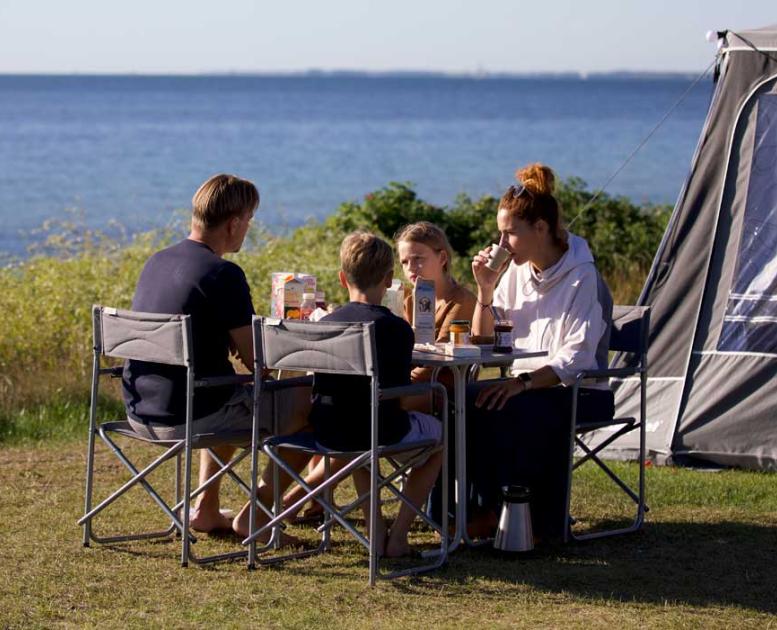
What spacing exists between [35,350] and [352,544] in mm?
3997

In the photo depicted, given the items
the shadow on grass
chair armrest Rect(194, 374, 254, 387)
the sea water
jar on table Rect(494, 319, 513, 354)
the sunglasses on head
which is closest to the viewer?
the shadow on grass

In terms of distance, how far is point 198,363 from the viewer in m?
4.38

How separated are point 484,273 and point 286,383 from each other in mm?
801

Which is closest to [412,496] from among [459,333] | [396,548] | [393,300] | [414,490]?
[414,490]

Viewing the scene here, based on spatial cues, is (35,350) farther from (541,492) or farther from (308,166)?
(308,166)

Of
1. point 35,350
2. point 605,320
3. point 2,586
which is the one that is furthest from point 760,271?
point 35,350

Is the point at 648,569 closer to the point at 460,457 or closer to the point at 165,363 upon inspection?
the point at 460,457

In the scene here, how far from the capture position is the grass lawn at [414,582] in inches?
152

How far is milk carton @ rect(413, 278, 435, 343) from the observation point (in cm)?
459

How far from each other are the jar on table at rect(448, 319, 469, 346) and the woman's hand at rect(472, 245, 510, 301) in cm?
31

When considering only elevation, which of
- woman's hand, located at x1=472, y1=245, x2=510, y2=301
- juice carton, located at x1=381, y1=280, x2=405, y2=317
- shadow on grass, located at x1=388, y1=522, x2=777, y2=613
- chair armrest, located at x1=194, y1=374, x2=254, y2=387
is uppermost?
woman's hand, located at x1=472, y1=245, x2=510, y2=301

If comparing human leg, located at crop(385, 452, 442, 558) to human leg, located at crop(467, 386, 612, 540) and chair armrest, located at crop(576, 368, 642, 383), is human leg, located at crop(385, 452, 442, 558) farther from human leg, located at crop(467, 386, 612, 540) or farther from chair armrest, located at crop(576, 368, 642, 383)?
chair armrest, located at crop(576, 368, 642, 383)

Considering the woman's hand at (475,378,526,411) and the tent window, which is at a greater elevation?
the tent window

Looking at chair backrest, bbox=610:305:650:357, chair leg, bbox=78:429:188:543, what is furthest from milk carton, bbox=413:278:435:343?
chair leg, bbox=78:429:188:543
